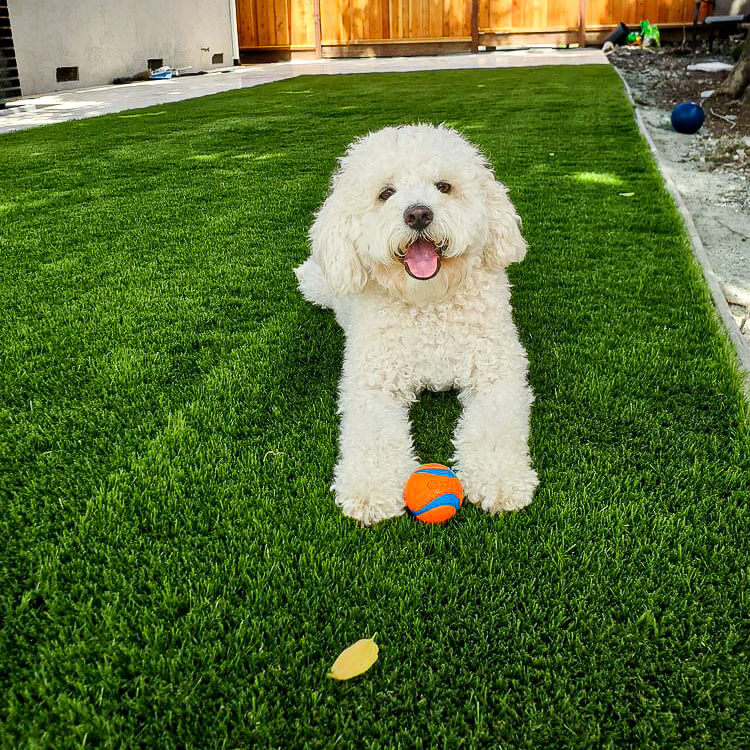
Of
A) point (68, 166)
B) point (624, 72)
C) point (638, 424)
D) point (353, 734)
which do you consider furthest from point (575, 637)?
point (624, 72)

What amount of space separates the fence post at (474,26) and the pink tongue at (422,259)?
20.7m

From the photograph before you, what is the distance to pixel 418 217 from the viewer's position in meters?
2.44

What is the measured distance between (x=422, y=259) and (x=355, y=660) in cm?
142

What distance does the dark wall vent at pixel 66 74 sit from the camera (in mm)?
13586

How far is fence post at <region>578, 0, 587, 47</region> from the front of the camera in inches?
775

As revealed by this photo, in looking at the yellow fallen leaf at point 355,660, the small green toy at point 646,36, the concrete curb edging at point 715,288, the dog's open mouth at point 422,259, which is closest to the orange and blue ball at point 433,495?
the yellow fallen leaf at point 355,660

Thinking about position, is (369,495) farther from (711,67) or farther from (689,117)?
(711,67)

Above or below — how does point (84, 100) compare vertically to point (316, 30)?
below

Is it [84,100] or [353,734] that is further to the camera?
[84,100]

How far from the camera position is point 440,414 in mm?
2629

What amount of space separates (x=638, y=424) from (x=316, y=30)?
72.1ft

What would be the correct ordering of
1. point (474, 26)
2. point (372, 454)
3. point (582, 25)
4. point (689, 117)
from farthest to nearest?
1. point (474, 26)
2. point (582, 25)
3. point (689, 117)
4. point (372, 454)

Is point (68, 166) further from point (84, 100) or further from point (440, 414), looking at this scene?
point (84, 100)

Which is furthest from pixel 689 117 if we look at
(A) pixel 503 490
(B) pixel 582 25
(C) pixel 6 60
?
(B) pixel 582 25
